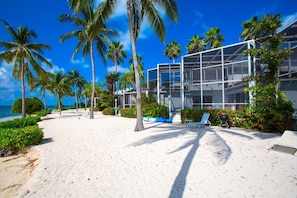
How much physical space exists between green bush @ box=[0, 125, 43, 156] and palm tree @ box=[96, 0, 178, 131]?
4.79 metres

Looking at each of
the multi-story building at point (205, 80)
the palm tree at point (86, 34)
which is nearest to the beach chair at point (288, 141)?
the multi-story building at point (205, 80)

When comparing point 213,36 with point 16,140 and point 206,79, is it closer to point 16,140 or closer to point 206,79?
point 206,79

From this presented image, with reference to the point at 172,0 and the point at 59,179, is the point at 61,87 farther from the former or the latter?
the point at 59,179

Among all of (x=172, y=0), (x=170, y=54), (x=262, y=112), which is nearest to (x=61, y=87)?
(x=170, y=54)

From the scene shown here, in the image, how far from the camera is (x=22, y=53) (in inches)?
A: 528

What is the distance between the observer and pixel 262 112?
24.0 ft

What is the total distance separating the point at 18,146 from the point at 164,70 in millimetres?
14272

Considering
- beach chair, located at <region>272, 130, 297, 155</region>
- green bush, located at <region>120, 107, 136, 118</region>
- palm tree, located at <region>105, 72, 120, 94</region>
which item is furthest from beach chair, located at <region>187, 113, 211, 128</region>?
palm tree, located at <region>105, 72, 120, 94</region>

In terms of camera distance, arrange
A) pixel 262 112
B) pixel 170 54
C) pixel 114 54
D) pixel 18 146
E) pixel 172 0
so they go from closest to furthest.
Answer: pixel 18 146 → pixel 262 112 → pixel 172 0 → pixel 170 54 → pixel 114 54

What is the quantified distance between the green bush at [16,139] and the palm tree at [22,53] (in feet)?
34.2

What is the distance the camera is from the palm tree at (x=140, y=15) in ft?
25.8

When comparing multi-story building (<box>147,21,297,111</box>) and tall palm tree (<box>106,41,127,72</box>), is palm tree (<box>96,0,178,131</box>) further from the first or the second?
tall palm tree (<box>106,41,127,72</box>)

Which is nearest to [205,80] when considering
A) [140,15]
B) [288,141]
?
[140,15]

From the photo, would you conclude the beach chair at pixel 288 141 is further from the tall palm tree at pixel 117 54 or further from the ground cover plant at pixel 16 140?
the tall palm tree at pixel 117 54
